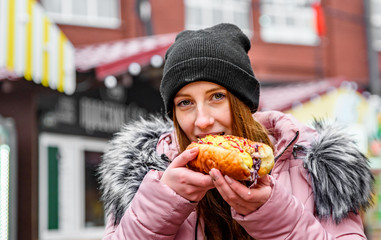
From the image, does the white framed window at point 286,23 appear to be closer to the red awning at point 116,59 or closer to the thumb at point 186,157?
the red awning at point 116,59

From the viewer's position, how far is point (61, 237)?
25.9 ft

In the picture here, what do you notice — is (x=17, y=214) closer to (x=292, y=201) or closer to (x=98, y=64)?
(x=98, y=64)

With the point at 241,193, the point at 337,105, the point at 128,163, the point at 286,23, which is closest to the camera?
the point at 241,193

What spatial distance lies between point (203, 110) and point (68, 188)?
6.27m


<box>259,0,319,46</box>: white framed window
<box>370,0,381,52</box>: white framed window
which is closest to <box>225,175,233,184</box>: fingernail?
<box>259,0,319,46</box>: white framed window

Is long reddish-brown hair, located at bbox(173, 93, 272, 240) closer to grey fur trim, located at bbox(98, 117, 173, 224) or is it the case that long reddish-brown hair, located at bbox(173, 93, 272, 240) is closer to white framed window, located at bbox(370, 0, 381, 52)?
grey fur trim, located at bbox(98, 117, 173, 224)

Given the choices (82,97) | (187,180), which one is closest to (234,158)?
(187,180)

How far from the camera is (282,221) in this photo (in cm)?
191

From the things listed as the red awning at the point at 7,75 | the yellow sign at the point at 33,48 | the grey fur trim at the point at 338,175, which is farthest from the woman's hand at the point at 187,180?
the red awning at the point at 7,75

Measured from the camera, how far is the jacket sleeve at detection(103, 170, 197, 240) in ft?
6.28

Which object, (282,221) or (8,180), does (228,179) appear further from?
(8,180)

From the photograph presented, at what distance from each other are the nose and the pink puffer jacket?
0.24 metres

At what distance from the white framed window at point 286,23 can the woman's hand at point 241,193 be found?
524 inches

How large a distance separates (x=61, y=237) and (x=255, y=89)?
6178mm
